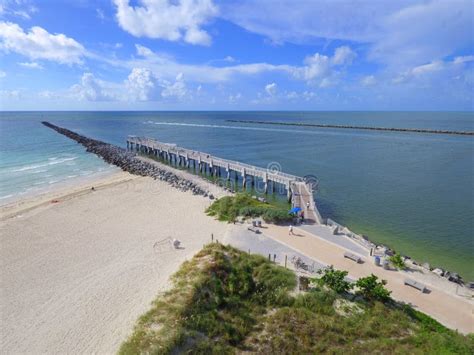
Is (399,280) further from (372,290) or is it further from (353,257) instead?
(372,290)

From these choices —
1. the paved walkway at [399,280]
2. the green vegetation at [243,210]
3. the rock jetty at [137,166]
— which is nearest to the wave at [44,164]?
the rock jetty at [137,166]

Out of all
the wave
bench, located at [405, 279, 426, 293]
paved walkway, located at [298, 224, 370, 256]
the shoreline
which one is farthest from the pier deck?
the wave

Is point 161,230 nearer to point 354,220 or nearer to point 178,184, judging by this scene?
point 178,184

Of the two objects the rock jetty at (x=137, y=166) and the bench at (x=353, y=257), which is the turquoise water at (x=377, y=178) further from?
the bench at (x=353, y=257)

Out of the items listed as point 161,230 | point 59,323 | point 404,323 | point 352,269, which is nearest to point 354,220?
point 352,269

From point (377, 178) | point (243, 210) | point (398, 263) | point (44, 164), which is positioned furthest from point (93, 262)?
point (44, 164)

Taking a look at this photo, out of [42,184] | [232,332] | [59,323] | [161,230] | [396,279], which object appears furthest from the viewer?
[42,184]
